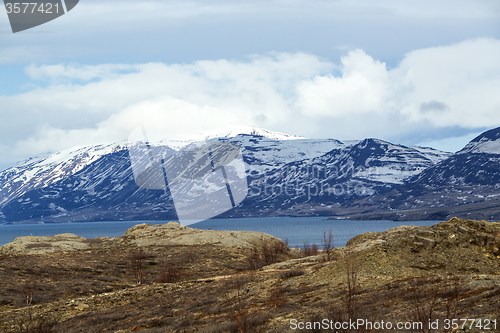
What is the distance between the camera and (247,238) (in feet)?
234

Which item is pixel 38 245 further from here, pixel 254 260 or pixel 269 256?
pixel 269 256

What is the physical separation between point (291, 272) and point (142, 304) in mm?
10541

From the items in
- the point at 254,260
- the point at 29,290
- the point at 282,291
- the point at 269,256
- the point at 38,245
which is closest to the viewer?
the point at 282,291

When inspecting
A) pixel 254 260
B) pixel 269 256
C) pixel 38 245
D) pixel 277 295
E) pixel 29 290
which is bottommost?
pixel 269 256

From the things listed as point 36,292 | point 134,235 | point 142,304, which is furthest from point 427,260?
point 134,235

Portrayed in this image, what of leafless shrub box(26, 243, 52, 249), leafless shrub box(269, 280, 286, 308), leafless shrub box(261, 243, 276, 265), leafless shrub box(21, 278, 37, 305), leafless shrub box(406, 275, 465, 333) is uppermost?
leafless shrub box(406, 275, 465, 333)

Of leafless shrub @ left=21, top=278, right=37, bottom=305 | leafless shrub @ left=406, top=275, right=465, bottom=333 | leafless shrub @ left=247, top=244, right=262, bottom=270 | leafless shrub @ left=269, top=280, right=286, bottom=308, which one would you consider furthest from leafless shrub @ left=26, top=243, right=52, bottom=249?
leafless shrub @ left=406, top=275, right=465, bottom=333

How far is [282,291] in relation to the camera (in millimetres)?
25750

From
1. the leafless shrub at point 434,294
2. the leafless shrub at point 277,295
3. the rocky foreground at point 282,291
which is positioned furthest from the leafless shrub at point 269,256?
the leafless shrub at point 434,294

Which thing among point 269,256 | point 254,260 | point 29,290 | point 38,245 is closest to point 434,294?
point 29,290

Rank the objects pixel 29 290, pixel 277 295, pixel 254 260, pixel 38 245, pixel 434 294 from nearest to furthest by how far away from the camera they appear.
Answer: pixel 434 294
pixel 277 295
pixel 29 290
pixel 254 260
pixel 38 245

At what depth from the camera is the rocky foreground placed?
676 inches

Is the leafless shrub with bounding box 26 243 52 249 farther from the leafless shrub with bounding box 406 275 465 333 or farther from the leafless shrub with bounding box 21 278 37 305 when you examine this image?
the leafless shrub with bounding box 406 275 465 333

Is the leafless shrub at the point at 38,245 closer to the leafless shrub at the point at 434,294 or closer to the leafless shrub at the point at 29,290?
the leafless shrub at the point at 29,290
